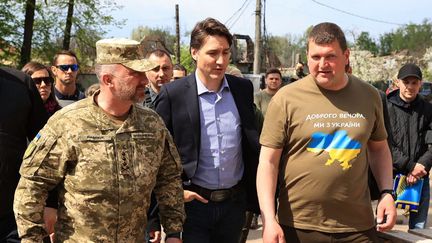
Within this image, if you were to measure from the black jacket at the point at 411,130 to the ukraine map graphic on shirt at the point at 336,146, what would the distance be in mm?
2843

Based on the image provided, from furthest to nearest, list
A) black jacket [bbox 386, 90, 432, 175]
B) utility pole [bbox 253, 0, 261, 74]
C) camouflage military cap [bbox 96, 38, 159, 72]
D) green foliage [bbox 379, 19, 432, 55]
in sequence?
green foliage [bbox 379, 19, 432, 55]
utility pole [bbox 253, 0, 261, 74]
black jacket [bbox 386, 90, 432, 175]
camouflage military cap [bbox 96, 38, 159, 72]

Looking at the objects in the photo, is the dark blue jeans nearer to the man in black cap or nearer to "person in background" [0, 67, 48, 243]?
"person in background" [0, 67, 48, 243]

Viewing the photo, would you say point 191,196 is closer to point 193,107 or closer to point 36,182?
point 193,107

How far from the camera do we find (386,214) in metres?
3.02

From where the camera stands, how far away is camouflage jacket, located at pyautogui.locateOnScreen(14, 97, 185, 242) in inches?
96.3

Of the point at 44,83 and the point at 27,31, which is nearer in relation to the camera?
the point at 44,83

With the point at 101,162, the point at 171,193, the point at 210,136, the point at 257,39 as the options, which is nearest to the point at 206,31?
the point at 210,136

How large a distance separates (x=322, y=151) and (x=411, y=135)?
3.02 meters

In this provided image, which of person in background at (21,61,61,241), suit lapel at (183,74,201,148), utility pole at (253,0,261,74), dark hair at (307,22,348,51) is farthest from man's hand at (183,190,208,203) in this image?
utility pole at (253,0,261,74)

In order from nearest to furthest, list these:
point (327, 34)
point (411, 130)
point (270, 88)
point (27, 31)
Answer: point (327, 34) → point (411, 130) → point (270, 88) → point (27, 31)

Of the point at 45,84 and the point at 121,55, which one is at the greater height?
the point at 121,55

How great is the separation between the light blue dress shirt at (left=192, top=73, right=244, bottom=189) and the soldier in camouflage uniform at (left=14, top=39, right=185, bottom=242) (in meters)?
0.60

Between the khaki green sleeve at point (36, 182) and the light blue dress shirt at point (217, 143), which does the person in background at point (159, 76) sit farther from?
the khaki green sleeve at point (36, 182)

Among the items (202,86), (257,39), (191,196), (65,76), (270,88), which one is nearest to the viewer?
(191,196)
